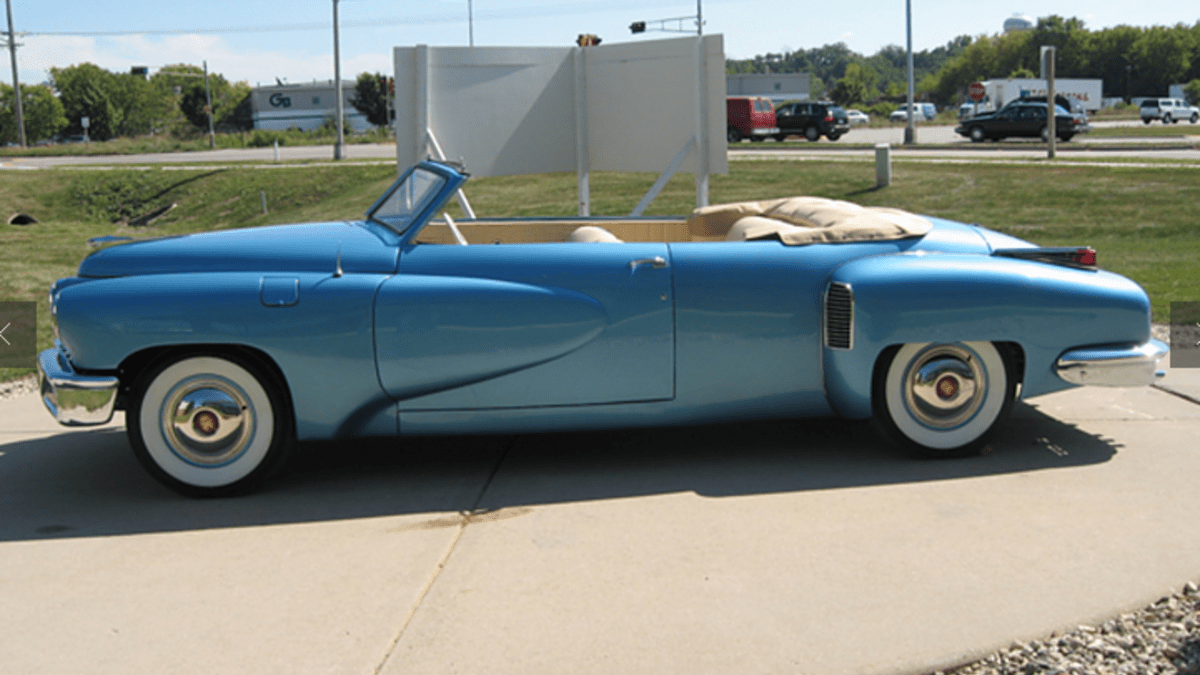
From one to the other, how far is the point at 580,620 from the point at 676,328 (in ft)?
5.06

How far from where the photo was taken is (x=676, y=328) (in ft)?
13.8

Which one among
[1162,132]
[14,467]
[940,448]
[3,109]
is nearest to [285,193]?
[14,467]

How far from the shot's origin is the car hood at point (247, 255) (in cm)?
412

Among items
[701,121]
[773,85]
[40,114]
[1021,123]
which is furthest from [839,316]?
[40,114]

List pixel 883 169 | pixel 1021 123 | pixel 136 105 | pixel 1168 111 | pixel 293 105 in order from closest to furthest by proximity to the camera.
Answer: pixel 883 169 < pixel 1021 123 < pixel 1168 111 < pixel 293 105 < pixel 136 105

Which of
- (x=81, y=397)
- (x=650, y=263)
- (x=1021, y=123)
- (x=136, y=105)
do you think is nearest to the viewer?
(x=81, y=397)

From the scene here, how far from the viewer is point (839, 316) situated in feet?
14.0

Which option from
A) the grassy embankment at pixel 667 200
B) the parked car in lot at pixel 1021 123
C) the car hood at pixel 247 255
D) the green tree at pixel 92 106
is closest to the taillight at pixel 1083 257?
the car hood at pixel 247 255

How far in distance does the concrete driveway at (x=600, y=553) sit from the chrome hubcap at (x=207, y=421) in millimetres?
202

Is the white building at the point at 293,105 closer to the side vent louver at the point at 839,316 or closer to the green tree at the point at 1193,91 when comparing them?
the green tree at the point at 1193,91

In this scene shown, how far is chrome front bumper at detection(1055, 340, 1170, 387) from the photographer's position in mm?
4355

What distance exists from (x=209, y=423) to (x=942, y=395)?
289cm

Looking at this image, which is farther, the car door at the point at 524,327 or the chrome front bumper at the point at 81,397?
the car door at the point at 524,327

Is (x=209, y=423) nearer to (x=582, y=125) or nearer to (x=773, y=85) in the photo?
(x=582, y=125)
